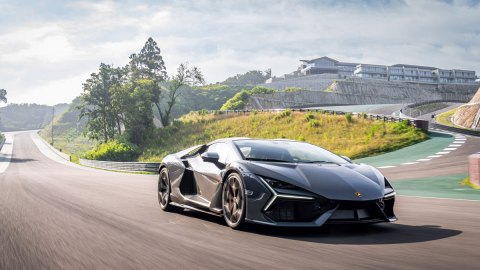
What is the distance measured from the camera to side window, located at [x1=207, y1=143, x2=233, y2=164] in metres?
6.92

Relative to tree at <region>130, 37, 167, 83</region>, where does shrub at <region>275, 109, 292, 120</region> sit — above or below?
below

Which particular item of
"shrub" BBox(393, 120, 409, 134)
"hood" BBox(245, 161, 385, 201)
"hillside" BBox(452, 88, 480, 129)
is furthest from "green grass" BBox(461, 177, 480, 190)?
"hillside" BBox(452, 88, 480, 129)

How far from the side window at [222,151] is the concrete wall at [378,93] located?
90741 mm

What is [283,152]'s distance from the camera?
6855 mm

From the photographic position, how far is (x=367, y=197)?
5562mm

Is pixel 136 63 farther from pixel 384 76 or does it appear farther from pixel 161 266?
pixel 161 266

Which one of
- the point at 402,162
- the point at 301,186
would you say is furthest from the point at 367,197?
the point at 402,162

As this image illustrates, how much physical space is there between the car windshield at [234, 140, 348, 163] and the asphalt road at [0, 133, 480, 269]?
0.93 meters

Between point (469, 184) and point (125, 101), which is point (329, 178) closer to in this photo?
point (469, 184)

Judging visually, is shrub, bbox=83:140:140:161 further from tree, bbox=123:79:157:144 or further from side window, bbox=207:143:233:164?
side window, bbox=207:143:233:164

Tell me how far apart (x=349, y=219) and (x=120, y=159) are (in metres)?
61.6

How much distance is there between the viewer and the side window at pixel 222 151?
22.7 feet

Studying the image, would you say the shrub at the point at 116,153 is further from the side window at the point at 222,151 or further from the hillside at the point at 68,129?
the hillside at the point at 68,129

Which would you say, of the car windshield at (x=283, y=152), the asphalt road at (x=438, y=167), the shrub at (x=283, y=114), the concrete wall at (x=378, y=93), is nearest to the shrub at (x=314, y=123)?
the shrub at (x=283, y=114)
